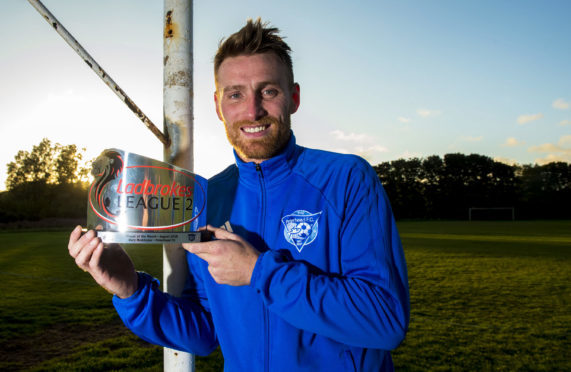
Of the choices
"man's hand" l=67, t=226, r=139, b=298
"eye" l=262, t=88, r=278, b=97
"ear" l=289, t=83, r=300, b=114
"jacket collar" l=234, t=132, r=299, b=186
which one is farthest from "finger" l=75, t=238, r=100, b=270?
"ear" l=289, t=83, r=300, b=114

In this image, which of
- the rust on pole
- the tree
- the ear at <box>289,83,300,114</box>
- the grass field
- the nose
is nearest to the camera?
the rust on pole

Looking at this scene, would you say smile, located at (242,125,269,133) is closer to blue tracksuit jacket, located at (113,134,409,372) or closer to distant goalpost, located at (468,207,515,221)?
blue tracksuit jacket, located at (113,134,409,372)

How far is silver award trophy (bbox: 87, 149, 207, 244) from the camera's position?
1059mm

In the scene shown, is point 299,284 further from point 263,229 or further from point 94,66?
point 94,66

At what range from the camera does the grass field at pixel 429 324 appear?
4105mm

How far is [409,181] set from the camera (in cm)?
7131

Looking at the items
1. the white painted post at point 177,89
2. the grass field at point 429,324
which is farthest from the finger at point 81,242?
the grass field at point 429,324

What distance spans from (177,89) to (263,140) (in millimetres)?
457

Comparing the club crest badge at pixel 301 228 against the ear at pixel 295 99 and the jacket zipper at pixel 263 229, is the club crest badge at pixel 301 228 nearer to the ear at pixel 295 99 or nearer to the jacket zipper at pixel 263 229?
the jacket zipper at pixel 263 229

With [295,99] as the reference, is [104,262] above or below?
below

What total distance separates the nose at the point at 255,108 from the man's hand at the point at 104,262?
0.65 m

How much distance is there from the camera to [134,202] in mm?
1074

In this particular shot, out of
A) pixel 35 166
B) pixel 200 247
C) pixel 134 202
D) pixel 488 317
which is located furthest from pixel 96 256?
pixel 35 166

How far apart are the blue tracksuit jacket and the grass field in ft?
9.45
